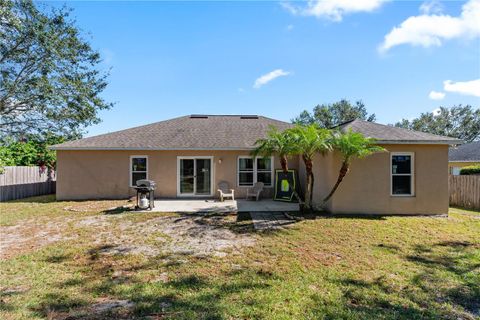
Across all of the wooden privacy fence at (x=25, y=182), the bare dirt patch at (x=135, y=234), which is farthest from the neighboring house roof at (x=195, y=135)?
the bare dirt patch at (x=135, y=234)

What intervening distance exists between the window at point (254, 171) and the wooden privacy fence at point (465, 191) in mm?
8503

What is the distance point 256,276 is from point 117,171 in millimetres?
11303

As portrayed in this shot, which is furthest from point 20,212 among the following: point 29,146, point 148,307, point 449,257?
point 449,257

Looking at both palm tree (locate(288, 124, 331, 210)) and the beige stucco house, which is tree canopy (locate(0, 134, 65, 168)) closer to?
the beige stucco house

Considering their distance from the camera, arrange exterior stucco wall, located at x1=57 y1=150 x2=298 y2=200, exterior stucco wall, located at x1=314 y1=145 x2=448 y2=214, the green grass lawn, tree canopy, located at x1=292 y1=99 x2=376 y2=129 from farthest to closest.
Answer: tree canopy, located at x1=292 y1=99 x2=376 y2=129 → exterior stucco wall, located at x1=57 y1=150 x2=298 y2=200 → exterior stucco wall, located at x1=314 y1=145 x2=448 y2=214 → the green grass lawn

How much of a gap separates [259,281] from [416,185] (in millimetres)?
8145

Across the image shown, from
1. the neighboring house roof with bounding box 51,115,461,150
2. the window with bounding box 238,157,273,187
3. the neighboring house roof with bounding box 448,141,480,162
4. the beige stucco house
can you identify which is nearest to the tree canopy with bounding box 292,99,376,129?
the neighboring house roof with bounding box 448,141,480,162

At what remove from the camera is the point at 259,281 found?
4.31 metres

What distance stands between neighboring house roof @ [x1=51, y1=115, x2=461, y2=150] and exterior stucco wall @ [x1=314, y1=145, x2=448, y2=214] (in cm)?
84

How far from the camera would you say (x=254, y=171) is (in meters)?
13.8

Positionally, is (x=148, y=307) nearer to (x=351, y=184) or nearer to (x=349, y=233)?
(x=349, y=233)

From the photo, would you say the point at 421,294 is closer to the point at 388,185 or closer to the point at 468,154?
the point at 388,185

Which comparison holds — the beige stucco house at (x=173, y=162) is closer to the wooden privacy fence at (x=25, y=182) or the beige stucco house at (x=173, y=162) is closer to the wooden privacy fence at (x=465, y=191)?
the wooden privacy fence at (x=25, y=182)

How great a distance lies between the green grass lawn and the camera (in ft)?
11.4
